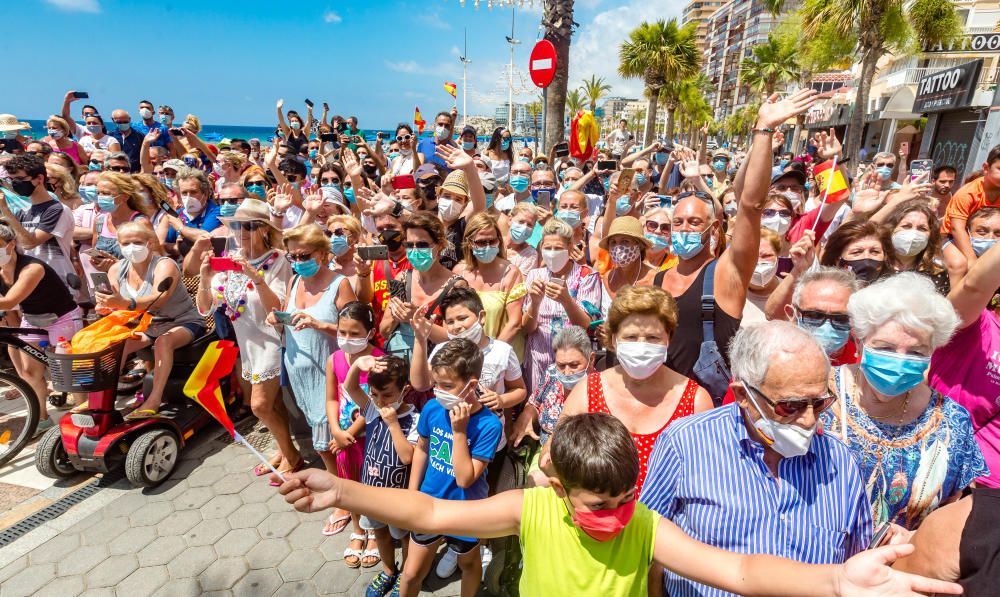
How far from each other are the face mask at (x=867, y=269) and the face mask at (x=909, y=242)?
0.41 metres

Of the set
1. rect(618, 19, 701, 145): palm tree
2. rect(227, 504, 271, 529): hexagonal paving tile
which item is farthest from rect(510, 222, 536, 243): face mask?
rect(618, 19, 701, 145): palm tree

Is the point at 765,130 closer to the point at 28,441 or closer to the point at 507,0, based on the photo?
the point at 28,441

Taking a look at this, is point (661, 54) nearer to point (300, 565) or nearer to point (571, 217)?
point (571, 217)

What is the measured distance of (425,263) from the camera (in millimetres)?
3547

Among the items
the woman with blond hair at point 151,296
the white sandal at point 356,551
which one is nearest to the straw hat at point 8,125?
the woman with blond hair at point 151,296

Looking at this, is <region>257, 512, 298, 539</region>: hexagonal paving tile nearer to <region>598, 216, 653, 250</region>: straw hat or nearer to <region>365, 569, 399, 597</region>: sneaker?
<region>365, 569, 399, 597</region>: sneaker

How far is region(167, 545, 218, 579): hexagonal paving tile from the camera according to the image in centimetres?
296

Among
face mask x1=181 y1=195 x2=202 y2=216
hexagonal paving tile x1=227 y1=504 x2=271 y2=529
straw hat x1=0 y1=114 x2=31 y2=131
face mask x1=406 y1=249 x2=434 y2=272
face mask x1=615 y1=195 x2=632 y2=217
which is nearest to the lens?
hexagonal paving tile x1=227 y1=504 x2=271 y2=529

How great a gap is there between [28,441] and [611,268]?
5.20 m

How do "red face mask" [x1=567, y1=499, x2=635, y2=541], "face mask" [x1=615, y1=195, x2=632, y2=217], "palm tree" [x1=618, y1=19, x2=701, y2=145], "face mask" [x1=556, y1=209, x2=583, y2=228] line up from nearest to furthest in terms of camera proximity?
"red face mask" [x1=567, y1=499, x2=635, y2=541], "face mask" [x1=556, y1=209, x2=583, y2=228], "face mask" [x1=615, y1=195, x2=632, y2=217], "palm tree" [x1=618, y1=19, x2=701, y2=145]

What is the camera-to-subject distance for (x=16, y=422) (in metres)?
4.41

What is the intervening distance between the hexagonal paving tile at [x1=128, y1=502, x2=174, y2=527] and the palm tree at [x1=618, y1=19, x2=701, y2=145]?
32.1m

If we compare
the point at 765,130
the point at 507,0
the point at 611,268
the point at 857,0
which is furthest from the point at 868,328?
the point at 857,0

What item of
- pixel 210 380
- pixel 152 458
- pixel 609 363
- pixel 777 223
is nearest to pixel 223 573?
pixel 152 458
